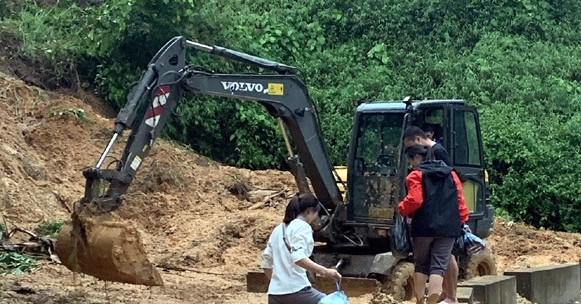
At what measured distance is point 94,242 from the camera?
947 cm

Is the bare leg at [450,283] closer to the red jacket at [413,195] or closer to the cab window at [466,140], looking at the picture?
the red jacket at [413,195]

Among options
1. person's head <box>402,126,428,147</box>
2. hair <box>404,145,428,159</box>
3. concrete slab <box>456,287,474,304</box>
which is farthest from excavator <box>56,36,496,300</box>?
hair <box>404,145,428,159</box>

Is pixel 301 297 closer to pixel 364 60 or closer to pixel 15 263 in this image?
pixel 15 263

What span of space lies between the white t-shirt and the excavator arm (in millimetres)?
2669

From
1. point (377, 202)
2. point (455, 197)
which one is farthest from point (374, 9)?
point (455, 197)

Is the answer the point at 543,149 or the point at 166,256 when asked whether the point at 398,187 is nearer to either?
the point at 166,256

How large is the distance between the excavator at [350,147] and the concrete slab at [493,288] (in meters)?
0.50

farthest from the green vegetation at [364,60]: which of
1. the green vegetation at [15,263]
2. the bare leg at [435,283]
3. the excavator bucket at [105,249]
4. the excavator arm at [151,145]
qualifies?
the bare leg at [435,283]

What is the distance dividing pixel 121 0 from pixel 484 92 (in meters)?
8.51

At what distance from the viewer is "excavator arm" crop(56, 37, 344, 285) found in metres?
9.55

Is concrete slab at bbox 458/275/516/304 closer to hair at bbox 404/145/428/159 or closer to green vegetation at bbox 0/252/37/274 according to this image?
hair at bbox 404/145/428/159

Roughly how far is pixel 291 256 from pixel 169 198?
981 centimetres

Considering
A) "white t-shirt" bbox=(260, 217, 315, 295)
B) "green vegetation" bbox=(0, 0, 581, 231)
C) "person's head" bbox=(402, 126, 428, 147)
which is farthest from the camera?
"green vegetation" bbox=(0, 0, 581, 231)

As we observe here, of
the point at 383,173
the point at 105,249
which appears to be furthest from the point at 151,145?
the point at 383,173
